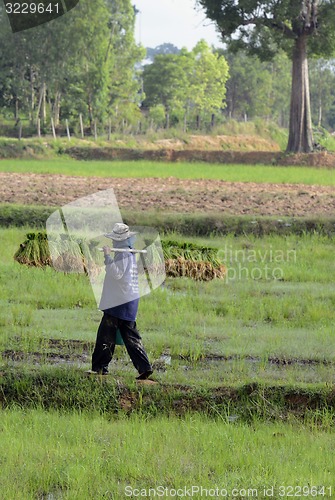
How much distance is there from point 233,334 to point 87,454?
9.80 feet

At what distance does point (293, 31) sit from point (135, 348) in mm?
25195

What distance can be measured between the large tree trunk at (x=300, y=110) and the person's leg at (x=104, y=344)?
25.2 m

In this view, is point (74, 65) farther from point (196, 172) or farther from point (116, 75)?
point (196, 172)

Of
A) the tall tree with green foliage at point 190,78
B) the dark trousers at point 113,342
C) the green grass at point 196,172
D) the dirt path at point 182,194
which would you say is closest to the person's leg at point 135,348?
the dark trousers at point 113,342

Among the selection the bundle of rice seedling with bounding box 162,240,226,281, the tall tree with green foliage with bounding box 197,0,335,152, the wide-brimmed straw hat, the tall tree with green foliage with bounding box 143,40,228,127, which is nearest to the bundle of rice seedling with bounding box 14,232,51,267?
the bundle of rice seedling with bounding box 162,240,226,281

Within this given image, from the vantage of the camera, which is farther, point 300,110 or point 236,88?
point 236,88

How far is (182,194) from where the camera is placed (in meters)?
16.9

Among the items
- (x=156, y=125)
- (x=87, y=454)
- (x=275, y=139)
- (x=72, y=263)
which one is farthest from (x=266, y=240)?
(x=156, y=125)

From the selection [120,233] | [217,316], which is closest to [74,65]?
[217,316]

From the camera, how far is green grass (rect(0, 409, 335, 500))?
4312 millimetres

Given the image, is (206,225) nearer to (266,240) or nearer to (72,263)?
(266,240)

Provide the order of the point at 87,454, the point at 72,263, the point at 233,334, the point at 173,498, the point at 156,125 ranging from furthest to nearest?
the point at 156,125
the point at 72,263
the point at 233,334
the point at 87,454
the point at 173,498

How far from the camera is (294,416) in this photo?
5742 mm

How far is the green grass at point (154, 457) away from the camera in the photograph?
170 inches
